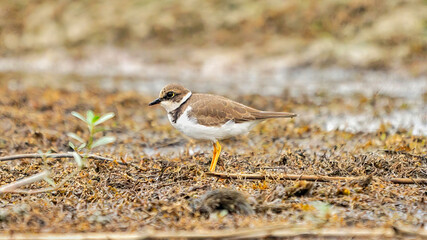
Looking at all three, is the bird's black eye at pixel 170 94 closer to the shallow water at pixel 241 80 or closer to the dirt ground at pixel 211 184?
the dirt ground at pixel 211 184

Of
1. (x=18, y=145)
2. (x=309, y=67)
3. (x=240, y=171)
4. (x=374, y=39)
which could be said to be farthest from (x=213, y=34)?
(x=240, y=171)

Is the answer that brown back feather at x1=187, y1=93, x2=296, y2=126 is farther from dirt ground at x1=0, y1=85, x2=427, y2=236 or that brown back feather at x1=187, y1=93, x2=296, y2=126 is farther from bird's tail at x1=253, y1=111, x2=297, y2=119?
dirt ground at x1=0, y1=85, x2=427, y2=236

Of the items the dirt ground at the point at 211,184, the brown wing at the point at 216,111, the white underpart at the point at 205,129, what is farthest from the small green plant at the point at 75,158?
the brown wing at the point at 216,111

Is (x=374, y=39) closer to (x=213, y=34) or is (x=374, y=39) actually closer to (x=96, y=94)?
(x=213, y=34)

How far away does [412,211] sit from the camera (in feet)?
14.6

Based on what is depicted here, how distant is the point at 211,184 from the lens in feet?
16.8

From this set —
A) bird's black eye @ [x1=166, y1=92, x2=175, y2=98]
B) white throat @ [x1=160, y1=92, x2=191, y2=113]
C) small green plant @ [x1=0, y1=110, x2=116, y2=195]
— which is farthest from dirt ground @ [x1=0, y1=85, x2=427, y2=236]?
bird's black eye @ [x1=166, y1=92, x2=175, y2=98]

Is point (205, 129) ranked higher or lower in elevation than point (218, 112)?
lower

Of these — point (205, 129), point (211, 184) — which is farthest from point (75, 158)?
point (205, 129)

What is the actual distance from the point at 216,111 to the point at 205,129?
0.90ft

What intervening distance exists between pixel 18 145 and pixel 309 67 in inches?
370

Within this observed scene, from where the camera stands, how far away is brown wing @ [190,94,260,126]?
231 inches

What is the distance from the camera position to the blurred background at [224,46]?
13.6 metres

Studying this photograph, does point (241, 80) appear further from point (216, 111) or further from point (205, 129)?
point (205, 129)
